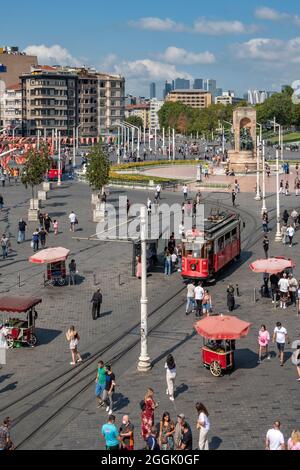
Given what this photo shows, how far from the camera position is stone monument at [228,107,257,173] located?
83.0 m

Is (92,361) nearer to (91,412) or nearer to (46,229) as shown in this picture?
(91,412)

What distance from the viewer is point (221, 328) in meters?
20.0

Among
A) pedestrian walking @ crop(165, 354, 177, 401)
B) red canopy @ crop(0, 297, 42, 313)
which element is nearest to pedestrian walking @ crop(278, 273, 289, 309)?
red canopy @ crop(0, 297, 42, 313)

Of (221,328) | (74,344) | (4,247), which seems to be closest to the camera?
(221,328)

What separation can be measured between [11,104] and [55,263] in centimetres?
14489

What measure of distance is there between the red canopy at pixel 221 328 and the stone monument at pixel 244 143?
62229mm

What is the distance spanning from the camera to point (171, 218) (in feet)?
153

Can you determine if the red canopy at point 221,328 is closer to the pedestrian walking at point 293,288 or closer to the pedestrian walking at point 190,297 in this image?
the pedestrian walking at point 190,297

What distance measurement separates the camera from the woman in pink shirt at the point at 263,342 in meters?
21.2

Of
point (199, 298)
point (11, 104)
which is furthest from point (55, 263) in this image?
point (11, 104)

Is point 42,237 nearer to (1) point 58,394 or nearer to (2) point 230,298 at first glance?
(2) point 230,298

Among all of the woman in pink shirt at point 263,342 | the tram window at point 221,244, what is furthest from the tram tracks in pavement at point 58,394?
the tram window at point 221,244

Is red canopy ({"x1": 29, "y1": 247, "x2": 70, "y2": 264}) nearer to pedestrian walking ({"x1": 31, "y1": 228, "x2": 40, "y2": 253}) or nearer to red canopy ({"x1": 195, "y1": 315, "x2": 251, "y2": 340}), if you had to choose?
pedestrian walking ({"x1": 31, "y1": 228, "x2": 40, "y2": 253})
